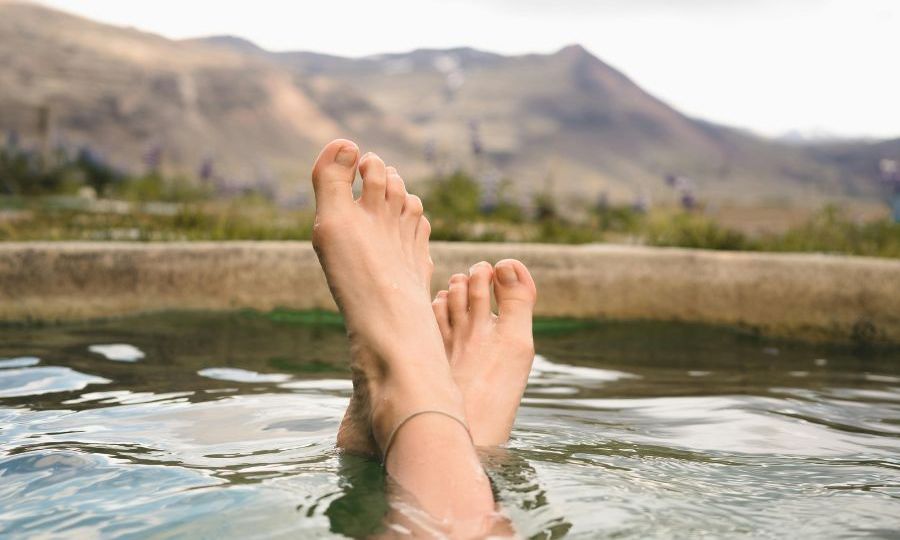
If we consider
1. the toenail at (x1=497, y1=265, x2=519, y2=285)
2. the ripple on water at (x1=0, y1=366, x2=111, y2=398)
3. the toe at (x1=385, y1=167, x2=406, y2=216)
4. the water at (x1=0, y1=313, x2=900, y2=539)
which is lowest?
the ripple on water at (x1=0, y1=366, x2=111, y2=398)

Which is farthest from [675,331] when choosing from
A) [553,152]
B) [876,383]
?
[553,152]

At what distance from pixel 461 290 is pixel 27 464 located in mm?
893

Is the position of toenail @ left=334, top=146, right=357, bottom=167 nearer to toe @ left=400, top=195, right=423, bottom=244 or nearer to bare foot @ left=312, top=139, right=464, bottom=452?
bare foot @ left=312, top=139, right=464, bottom=452

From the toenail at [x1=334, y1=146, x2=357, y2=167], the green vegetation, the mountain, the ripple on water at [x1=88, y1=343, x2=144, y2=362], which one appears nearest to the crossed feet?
the toenail at [x1=334, y1=146, x2=357, y2=167]

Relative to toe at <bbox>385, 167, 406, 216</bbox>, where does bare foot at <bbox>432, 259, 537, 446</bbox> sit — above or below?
below

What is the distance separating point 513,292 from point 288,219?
423 centimetres

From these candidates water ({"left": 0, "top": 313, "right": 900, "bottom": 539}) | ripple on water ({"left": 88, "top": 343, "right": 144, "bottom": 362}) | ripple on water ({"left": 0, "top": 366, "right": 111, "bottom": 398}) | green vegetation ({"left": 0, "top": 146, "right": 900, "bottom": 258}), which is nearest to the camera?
water ({"left": 0, "top": 313, "right": 900, "bottom": 539})

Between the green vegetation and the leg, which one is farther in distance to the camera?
the green vegetation

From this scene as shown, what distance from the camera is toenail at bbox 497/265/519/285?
1964mm

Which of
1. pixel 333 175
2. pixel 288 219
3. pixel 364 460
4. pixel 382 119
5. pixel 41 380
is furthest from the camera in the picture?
pixel 382 119

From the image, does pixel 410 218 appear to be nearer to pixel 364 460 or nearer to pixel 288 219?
pixel 364 460

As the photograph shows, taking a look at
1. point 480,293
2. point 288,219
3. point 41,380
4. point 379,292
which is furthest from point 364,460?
point 288,219

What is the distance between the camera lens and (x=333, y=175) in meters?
1.83

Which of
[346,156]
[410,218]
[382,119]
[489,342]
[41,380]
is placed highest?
[382,119]
